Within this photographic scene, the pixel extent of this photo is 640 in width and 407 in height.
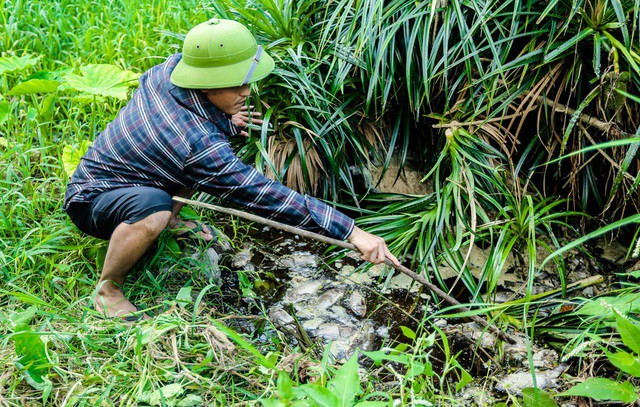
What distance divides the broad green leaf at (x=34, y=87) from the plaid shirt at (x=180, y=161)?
2.47ft

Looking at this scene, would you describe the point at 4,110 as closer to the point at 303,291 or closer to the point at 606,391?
the point at 303,291

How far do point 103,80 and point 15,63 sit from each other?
0.43m

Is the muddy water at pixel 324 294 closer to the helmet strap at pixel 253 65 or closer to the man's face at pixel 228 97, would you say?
the man's face at pixel 228 97

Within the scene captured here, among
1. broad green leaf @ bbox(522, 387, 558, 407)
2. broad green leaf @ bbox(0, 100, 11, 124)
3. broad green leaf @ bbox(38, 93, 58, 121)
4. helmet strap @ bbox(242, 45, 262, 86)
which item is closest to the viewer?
broad green leaf @ bbox(522, 387, 558, 407)

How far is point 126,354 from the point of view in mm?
2254

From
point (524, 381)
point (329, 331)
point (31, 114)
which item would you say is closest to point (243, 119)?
point (329, 331)

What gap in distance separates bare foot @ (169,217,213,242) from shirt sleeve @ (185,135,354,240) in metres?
0.49

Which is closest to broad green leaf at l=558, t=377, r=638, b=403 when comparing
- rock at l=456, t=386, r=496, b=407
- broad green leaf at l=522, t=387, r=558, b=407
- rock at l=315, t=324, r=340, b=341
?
broad green leaf at l=522, t=387, r=558, b=407

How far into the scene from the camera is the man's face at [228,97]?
2419 millimetres

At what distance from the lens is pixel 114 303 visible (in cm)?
249

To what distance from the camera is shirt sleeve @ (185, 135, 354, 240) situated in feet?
7.55

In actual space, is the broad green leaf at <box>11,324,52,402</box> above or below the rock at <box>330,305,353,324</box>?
above

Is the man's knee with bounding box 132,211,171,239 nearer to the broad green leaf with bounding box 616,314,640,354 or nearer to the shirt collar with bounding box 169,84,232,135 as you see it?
the shirt collar with bounding box 169,84,232,135

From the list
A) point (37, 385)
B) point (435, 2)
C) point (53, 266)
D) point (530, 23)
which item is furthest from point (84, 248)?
point (530, 23)
